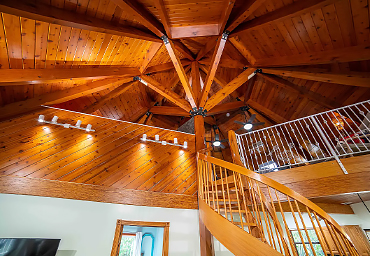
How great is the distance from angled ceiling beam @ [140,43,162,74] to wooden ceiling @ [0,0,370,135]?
0.05 meters

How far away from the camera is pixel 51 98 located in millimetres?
4203

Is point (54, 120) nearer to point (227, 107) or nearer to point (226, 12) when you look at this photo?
point (226, 12)

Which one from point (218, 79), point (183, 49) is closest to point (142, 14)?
point (183, 49)

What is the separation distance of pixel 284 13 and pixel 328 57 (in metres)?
1.48

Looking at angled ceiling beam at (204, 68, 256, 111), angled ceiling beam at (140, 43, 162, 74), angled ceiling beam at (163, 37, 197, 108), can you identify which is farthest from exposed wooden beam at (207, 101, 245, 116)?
angled ceiling beam at (140, 43, 162, 74)

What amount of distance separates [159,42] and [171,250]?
15.0 ft

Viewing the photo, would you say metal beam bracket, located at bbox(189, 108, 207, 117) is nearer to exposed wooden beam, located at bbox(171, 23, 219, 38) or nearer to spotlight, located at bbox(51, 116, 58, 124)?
exposed wooden beam, located at bbox(171, 23, 219, 38)

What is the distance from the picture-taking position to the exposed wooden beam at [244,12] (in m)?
3.37

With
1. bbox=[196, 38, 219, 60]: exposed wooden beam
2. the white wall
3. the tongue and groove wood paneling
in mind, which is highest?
bbox=[196, 38, 219, 60]: exposed wooden beam

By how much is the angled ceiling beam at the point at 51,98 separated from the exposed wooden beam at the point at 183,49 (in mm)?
2200

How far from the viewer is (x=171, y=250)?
336cm

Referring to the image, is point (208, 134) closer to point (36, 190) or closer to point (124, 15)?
point (124, 15)

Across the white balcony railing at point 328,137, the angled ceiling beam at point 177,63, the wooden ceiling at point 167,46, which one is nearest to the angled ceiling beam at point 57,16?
the wooden ceiling at point 167,46

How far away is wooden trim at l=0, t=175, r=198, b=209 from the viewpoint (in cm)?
299
